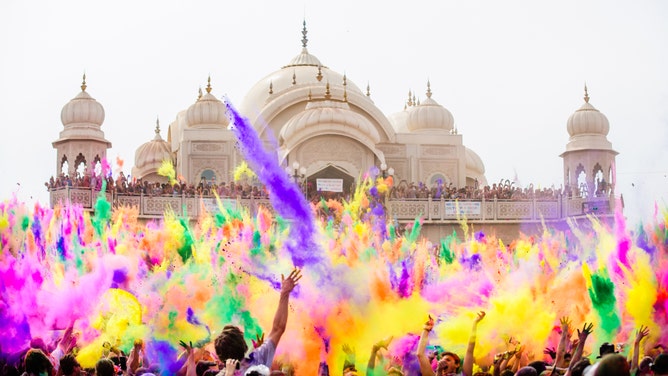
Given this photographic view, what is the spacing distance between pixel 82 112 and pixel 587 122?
2001cm

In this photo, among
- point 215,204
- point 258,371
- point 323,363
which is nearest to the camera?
point 258,371

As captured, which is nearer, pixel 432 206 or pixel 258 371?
pixel 258 371

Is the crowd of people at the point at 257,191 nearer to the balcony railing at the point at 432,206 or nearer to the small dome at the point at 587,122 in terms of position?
the balcony railing at the point at 432,206

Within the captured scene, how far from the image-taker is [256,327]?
1073cm

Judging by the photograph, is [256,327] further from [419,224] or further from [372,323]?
[419,224]

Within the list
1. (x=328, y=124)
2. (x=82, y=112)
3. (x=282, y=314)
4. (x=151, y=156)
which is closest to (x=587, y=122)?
(x=328, y=124)

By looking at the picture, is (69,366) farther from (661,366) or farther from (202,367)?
(661,366)

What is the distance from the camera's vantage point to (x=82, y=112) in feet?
125

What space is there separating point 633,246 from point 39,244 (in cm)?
1263

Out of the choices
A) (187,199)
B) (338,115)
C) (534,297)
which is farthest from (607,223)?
(534,297)

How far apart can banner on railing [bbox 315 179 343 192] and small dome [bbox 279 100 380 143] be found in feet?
12.0

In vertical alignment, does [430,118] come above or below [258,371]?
above

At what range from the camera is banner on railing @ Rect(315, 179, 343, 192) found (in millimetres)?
34219

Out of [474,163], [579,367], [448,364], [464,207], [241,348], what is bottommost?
[448,364]
